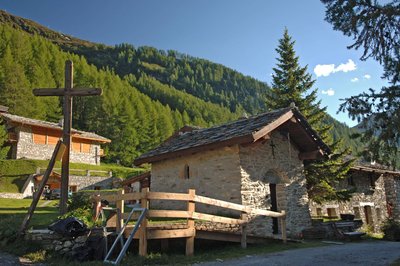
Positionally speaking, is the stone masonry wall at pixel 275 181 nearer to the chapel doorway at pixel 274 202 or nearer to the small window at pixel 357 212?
the chapel doorway at pixel 274 202

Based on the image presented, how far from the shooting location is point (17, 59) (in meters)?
63.5

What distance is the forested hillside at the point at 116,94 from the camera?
50969 millimetres

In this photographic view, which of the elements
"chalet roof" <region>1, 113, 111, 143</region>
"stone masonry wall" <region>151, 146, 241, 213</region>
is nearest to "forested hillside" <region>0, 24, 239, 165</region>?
"chalet roof" <region>1, 113, 111, 143</region>

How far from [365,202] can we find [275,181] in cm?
1473

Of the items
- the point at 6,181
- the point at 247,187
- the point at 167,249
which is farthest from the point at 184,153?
the point at 6,181

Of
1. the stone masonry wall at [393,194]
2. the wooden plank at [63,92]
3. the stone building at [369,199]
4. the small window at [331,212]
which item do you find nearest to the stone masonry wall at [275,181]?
the wooden plank at [63,92]

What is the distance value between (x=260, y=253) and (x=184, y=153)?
5.66m

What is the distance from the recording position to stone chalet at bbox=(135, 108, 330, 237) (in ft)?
42.2

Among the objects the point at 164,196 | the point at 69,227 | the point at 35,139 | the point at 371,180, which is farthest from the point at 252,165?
the point at 35,139

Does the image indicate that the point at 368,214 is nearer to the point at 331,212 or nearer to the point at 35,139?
the point at 331,212

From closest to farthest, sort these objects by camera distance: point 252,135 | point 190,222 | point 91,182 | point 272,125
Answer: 1. point 190,222
2. point 252,135
3. point 272,125
4. point 91,182

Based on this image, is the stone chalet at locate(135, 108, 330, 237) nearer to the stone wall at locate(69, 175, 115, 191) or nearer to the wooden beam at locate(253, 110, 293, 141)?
the wooden beam at locate(253, 110, 293, 141)

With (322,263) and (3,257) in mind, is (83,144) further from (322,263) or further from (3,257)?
(322,263)

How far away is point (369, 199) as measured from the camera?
85.9 ft
